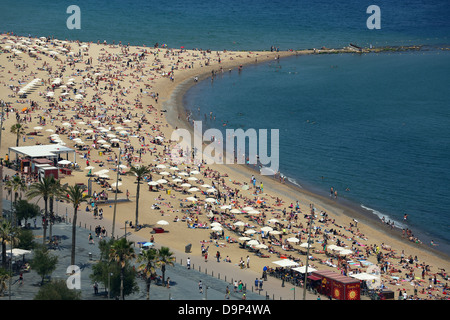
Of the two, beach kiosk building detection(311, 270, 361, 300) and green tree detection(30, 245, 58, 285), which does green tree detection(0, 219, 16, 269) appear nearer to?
green tree detection(30, 245, 58, 285)

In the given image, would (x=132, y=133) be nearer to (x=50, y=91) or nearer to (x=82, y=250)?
(x=50, y=91)

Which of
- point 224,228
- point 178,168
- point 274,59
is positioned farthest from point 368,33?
point 224,228

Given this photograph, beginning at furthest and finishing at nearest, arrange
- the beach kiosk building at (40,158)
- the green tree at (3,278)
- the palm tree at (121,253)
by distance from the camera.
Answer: the beach kiosk building at (40,158) → the palm tree at (121,253) → the green tree at (3,278)

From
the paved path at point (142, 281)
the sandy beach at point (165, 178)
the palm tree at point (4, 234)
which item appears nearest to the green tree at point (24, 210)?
the paved path at point (142, 281)

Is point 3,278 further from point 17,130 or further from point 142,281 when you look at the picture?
point 17,130

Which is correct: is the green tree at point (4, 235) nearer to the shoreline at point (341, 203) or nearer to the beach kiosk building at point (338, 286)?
the beach kiosk building at point (338, 286)

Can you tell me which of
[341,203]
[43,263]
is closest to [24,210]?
[43,263]
